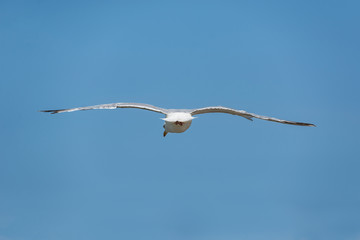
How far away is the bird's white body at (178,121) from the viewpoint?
2853cm

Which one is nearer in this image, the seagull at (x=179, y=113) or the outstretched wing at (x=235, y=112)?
the seagull at (x=179, y=113)

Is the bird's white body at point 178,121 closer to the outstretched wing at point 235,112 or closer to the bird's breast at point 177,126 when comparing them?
the bird's breast at point 177,126

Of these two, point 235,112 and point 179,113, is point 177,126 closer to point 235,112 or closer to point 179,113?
point 179,113

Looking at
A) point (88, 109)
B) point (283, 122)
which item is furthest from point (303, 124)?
point (88, 109)

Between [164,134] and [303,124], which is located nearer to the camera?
[303,124]

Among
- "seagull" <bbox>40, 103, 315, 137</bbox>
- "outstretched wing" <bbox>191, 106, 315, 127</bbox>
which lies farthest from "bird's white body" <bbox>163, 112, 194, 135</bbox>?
"outstretched wing" <bbox>191, 106, 315, 127</bbox>

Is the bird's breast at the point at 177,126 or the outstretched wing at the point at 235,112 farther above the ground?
the outstretched wing at the point at 235,112

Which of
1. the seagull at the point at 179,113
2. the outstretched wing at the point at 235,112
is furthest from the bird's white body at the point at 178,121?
the outstretched wing at the point at 235,112

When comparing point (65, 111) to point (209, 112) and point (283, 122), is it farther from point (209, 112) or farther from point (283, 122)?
point (283, 122)

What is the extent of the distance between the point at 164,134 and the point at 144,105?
307cm

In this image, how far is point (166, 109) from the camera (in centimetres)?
3069

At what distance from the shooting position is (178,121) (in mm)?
28562

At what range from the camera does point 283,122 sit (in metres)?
30.4

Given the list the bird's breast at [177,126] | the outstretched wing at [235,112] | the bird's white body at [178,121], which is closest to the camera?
the bird's white body at [178,121]
